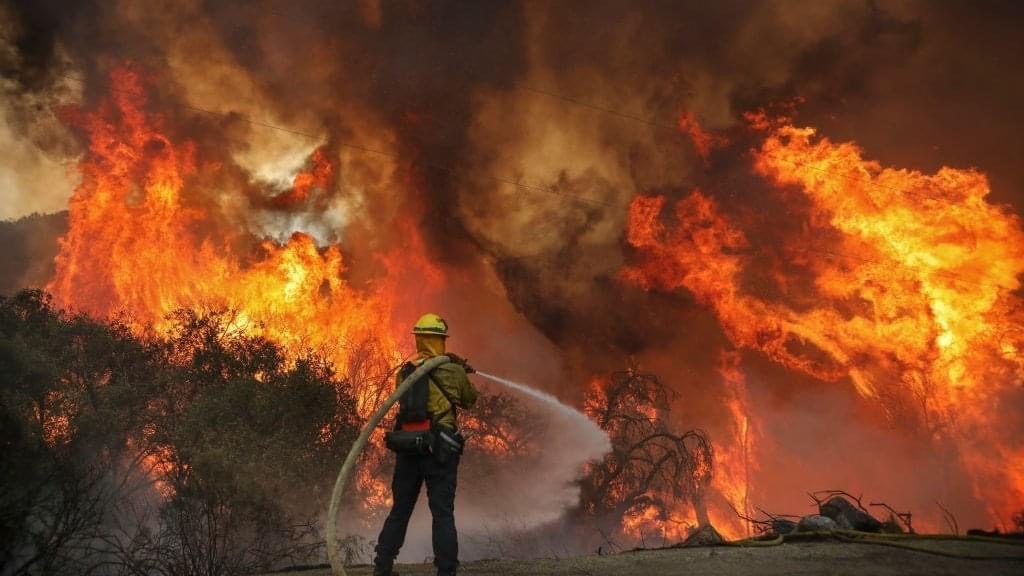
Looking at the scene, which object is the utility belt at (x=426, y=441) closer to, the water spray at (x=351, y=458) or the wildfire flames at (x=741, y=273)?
the water spray at (x=351, y=458)

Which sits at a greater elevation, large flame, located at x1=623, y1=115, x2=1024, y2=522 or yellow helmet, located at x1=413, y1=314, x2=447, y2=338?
large flame, located at x1=623, y1=115, x2=1024, y2=522

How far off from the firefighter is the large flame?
65.2ft

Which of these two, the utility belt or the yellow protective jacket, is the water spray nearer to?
the yellow protective jacket

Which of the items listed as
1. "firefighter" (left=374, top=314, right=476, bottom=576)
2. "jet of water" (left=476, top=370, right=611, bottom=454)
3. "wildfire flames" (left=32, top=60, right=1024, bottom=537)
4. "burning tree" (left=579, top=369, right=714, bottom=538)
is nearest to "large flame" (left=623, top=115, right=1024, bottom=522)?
"wildfire flames" (left=32, top=60, right=1024, bottom=537)

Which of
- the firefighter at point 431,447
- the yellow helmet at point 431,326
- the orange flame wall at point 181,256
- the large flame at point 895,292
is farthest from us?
the orange flame wall at point 181,256

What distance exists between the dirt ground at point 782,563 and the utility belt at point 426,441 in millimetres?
1518

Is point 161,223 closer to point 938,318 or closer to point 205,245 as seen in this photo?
point 205,245

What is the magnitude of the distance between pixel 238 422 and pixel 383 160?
76.2 ft

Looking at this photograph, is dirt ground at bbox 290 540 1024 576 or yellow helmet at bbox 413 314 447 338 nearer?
dirt ground at bbox 290 540 1024 576

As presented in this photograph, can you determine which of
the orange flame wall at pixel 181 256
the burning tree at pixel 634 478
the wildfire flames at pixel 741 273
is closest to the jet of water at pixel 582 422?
the burning tree at pixel 634 478

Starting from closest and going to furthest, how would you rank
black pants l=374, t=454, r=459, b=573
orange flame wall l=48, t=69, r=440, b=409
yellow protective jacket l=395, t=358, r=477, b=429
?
black pants l=374, t=454, r=459, b=573
yellow protective jacket l=395, t=358, r=477, b=429
orange flame wall l=48, t=69, r=440, b=409

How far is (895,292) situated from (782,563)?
61.5 ft

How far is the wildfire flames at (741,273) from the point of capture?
66.4ft

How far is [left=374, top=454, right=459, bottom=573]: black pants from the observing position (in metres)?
5.64
